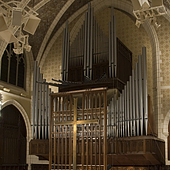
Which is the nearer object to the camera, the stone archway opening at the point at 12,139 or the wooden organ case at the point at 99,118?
the wooden organ case at the point at 99,118

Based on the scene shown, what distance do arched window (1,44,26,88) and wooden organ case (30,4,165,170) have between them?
1806mm

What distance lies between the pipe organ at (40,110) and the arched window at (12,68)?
168 cm

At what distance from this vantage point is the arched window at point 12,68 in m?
14.2

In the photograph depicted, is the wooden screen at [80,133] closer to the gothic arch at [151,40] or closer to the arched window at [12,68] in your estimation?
the gothic arch at [151,40]

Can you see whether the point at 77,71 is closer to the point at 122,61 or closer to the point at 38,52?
the point at 122,61

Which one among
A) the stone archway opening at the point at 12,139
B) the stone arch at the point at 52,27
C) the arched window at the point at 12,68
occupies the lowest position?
the stone archway opening at the point at 12,139

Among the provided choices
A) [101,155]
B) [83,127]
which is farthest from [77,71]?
[101,155]

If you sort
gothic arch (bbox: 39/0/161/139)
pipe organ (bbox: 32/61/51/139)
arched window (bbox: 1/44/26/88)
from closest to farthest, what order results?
pipe organ (bbox: 32/61/51/139), gothic arch (bbox: 39/0/161/139), arched window (bbox: 1/44/26/88)

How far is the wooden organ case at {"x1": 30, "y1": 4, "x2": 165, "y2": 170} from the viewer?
435 inches

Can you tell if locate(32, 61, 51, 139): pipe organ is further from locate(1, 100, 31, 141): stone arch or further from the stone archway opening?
the stone archway opening

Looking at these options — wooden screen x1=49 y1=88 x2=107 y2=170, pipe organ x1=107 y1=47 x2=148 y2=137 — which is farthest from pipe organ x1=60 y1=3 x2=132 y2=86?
wooden screen x1=49 y1=88 x2=107 y2=170

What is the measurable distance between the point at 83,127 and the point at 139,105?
1.93 metres

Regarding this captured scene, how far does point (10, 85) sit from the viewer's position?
1430cm

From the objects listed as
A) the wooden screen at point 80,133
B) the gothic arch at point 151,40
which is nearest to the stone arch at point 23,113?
the gothic arch at point 151,40
